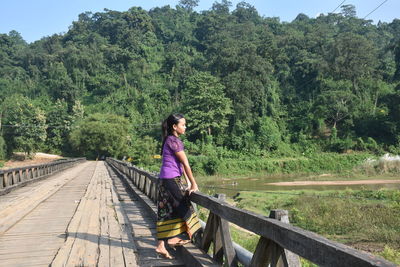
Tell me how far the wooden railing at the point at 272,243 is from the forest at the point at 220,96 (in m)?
45.4

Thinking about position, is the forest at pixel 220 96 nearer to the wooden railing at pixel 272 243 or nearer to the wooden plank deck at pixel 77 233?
the wooden plank deck at pixel 77 233

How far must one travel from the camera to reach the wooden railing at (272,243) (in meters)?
1.93

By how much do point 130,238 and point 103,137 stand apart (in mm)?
53567

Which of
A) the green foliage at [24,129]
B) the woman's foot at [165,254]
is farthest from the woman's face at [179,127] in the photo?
the green foliage at [24,129]

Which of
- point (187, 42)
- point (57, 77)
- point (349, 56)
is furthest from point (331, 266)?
point (187, 42)

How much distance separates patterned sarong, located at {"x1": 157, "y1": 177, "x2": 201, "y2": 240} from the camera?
4.37 metres

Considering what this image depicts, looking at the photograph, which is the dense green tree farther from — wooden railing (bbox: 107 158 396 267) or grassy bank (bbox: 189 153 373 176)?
wooden railing (bbox: 107 158 396 267)

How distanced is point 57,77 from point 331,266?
317 ft

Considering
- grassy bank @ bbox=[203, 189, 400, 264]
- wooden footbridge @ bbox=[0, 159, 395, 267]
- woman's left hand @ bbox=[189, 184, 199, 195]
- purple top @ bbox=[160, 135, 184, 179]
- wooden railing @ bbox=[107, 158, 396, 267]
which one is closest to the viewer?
wooden railing @ bbox=[107, 158, 396, 267]

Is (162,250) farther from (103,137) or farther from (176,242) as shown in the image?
(103,137)

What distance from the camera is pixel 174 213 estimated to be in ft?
14.3

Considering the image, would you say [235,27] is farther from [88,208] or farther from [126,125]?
[88,208]

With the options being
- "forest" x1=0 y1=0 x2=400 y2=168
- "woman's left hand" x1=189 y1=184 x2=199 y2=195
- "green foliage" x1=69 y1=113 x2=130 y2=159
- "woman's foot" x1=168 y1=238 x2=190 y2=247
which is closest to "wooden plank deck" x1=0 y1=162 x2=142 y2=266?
"woman's foot" x1=168 y1=238 x2=190 y2=247

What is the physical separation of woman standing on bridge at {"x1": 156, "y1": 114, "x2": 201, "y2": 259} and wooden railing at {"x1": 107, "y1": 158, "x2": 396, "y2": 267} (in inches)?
8.2
